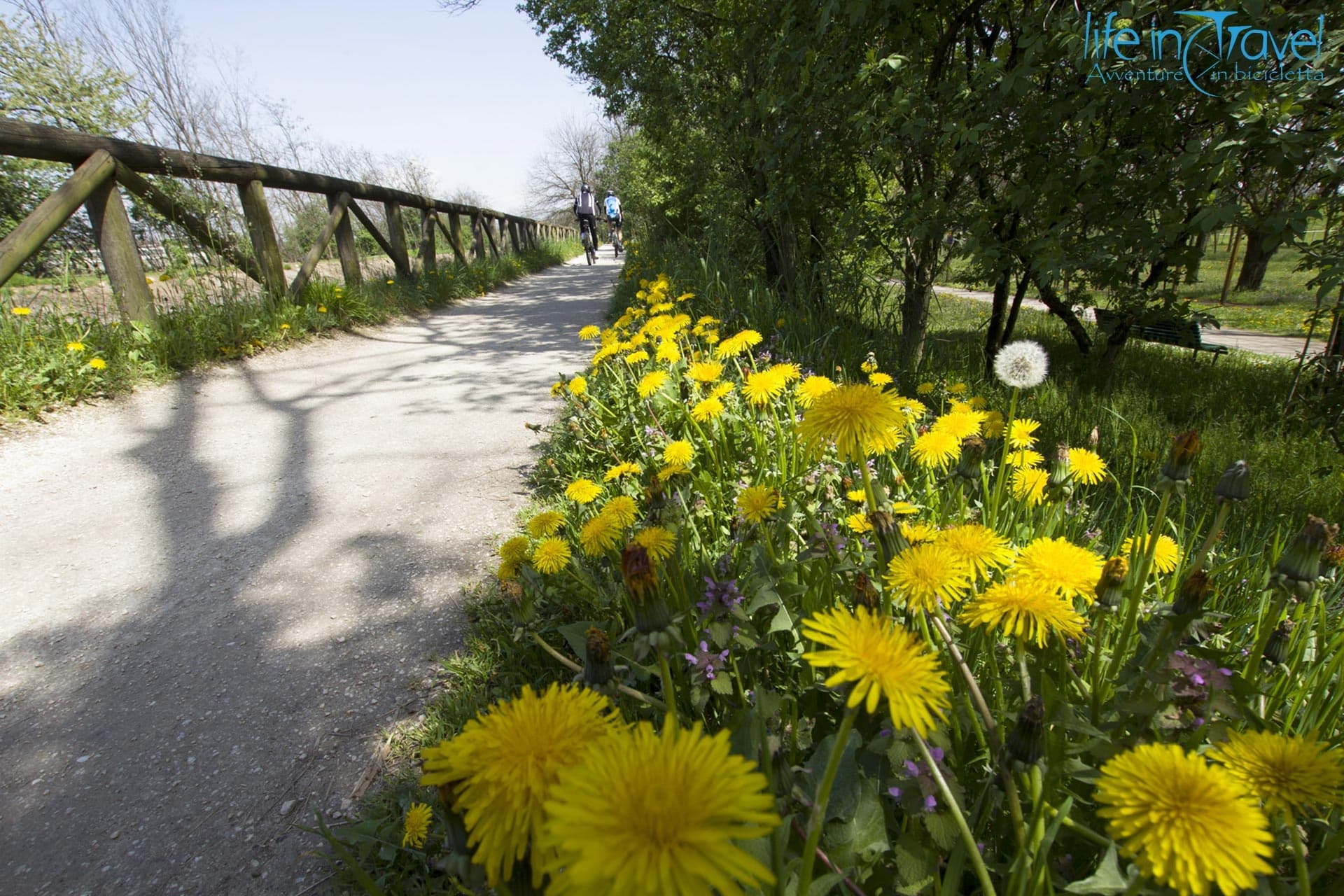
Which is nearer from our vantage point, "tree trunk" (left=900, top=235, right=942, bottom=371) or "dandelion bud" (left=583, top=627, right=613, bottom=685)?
"dandelion bud" (left=583, top=627, right=613, bottom=685)

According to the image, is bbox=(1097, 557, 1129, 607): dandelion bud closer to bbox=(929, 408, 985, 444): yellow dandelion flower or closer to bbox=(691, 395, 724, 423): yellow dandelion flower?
bbox=(929, 408, 985, 444): yellow dandelion flower

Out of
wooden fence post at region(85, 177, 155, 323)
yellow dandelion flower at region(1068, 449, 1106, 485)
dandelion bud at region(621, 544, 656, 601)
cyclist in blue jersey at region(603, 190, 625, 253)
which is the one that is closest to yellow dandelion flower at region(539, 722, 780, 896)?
dandelion bud at region(621, 544, 656, 601)

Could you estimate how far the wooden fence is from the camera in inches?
140

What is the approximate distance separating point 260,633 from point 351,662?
38 centimetres

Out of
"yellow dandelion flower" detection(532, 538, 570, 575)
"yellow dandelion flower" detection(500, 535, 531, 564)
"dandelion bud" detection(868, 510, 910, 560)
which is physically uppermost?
"dandelion bud" detection(868, 510, 910, 560)

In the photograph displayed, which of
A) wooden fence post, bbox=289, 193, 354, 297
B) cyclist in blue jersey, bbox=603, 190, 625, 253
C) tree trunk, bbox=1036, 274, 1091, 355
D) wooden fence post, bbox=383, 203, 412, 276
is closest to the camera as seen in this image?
tree trunk, bbox=1036, 274, 1091, 355

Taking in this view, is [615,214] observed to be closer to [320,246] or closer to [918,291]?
[320,246]

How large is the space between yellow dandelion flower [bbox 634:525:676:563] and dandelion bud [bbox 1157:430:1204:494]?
0.82m

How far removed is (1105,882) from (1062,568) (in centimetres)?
42

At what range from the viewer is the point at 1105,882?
61cm

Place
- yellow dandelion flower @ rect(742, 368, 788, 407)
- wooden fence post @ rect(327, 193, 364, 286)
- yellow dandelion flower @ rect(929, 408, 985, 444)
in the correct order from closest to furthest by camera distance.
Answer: yellow dandelion flower @ rect(929, 408, 985, 444) → yellow dandelion flower @ rect(742, 368, 788, 407) → wooden fence post @ rect(327, 193, 364, 286)

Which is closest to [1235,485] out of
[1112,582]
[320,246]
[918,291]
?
[1112,582]

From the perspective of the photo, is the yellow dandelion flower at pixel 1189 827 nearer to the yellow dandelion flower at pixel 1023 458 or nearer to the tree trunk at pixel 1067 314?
the yellow dandelion flower at pixel 1023 458

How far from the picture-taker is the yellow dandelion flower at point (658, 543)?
3.47 feet
